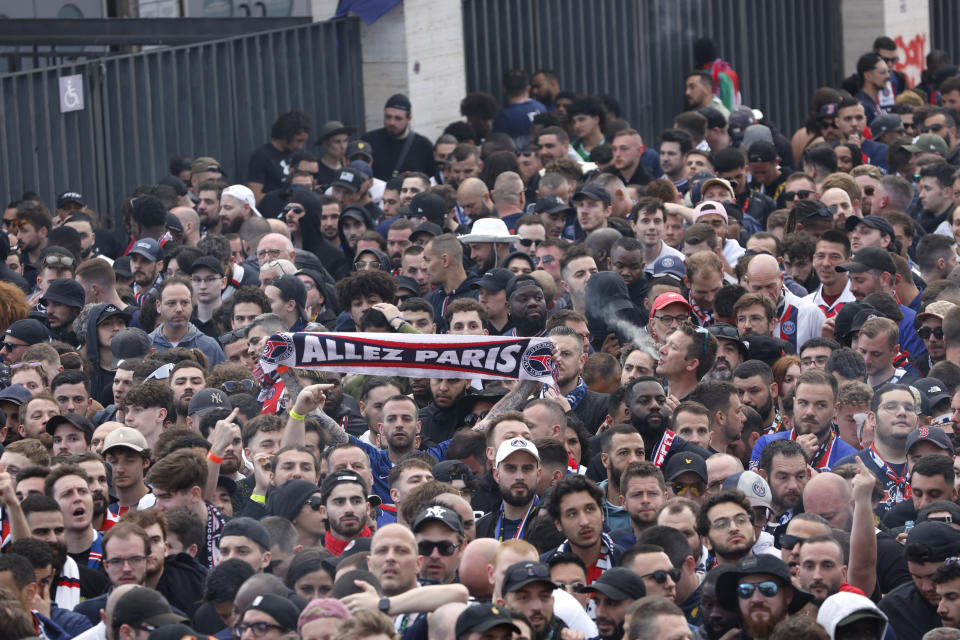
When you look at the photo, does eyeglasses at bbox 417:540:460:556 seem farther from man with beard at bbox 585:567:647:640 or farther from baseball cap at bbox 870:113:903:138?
baseball cap at bbox 870:113:903:138

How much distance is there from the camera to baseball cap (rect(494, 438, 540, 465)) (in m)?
10.3

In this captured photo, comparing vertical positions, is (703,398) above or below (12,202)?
below

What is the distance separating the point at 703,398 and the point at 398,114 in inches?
330

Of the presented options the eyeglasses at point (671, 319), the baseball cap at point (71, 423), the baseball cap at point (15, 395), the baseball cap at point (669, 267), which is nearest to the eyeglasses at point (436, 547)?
the baseball cap at point (71, 423)

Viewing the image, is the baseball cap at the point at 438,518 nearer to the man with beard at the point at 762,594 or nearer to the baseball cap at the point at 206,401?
the man with beard at the point at 762,594

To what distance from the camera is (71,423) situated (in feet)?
37.7

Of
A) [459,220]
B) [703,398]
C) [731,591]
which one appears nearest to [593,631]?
[731,591]

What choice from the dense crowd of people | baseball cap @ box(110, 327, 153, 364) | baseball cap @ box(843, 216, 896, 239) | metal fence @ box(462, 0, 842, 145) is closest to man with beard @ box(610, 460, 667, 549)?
the dense crowd of people

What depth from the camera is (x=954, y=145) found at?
1948cm

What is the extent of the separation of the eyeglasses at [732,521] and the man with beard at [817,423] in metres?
1.58

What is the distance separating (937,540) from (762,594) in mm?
1046

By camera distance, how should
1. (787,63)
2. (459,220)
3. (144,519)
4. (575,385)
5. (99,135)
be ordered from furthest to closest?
(787,63)
(99,135)
(459,220)
(575,385)
(144,519)

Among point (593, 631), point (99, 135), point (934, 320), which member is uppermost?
point (99, 135)

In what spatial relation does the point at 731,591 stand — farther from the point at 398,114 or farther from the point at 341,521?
the point at 398,114
